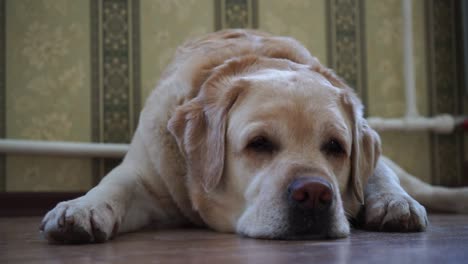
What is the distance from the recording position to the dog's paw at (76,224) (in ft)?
5.01

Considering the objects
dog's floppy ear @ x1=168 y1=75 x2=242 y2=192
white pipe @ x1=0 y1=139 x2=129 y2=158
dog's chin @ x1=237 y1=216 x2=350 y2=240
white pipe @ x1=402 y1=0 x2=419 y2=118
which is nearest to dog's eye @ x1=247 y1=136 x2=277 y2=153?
dog's floppy ear @ x1=168 y1=75 x2=242 y2=192

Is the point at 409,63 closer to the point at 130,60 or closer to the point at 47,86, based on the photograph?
the point at 130,60

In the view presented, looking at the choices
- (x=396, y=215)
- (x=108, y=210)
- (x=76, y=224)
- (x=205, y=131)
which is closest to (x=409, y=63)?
(x=396, y=215)

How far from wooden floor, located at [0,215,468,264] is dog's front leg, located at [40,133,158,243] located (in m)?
0.04

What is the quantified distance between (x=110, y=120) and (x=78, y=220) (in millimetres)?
1667

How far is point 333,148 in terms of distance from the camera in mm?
1764

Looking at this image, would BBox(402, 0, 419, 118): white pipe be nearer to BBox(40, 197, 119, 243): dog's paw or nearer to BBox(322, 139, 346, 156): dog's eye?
BBox(322, 139, 346, 156): dog's eye

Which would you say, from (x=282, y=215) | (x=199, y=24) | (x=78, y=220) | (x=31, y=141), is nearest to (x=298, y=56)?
(x=282, y=215)

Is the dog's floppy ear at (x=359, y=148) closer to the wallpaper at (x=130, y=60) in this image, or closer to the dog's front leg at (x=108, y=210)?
the dog's front leg at (x=108, y=210)

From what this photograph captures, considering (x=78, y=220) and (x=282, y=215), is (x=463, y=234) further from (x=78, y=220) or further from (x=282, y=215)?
(x=78, y=220)

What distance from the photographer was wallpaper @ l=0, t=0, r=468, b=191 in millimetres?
3053

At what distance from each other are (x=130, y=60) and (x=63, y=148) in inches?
22.0

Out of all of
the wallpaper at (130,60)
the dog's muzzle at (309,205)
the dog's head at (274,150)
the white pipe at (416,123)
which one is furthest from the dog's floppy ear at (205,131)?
the white pipe at (416,123)

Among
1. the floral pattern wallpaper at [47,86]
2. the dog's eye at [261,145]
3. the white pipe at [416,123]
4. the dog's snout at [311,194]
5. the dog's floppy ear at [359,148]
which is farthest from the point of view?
the white pipe at [416,123]
